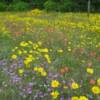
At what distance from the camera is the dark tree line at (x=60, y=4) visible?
28984 millimetres

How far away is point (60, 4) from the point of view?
29.9 meters

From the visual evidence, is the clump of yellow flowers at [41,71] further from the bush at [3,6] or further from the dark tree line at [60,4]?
the bush at [3,6]

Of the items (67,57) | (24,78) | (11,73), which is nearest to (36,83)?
(24,78)

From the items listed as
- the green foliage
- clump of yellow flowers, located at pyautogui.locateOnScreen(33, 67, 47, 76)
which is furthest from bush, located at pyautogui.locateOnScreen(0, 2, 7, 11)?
clump of yellow flowers, located at pyautogui.locateOnScreen(33, 67, 47, 76)

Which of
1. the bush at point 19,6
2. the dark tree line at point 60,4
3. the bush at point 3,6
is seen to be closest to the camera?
the dark tree line at point 60,4

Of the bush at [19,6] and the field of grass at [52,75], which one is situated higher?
the field of grass at [52,75]

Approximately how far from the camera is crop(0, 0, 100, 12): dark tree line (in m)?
29.0

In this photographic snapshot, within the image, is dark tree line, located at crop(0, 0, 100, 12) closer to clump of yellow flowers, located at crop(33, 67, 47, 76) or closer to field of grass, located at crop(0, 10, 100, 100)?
field of grass, located at crop(0, 10, 100, 100)

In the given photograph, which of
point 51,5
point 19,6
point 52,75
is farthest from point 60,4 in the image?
point 52,75

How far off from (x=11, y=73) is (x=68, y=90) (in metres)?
1.01

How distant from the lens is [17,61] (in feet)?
17.0

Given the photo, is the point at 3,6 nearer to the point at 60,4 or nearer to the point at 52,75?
the point at 60,4

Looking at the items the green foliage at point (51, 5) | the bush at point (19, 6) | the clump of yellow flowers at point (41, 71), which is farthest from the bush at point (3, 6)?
the clump of yellow flowers at point (41, 71)

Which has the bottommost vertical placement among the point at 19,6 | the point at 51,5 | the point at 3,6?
the point at 3,6
